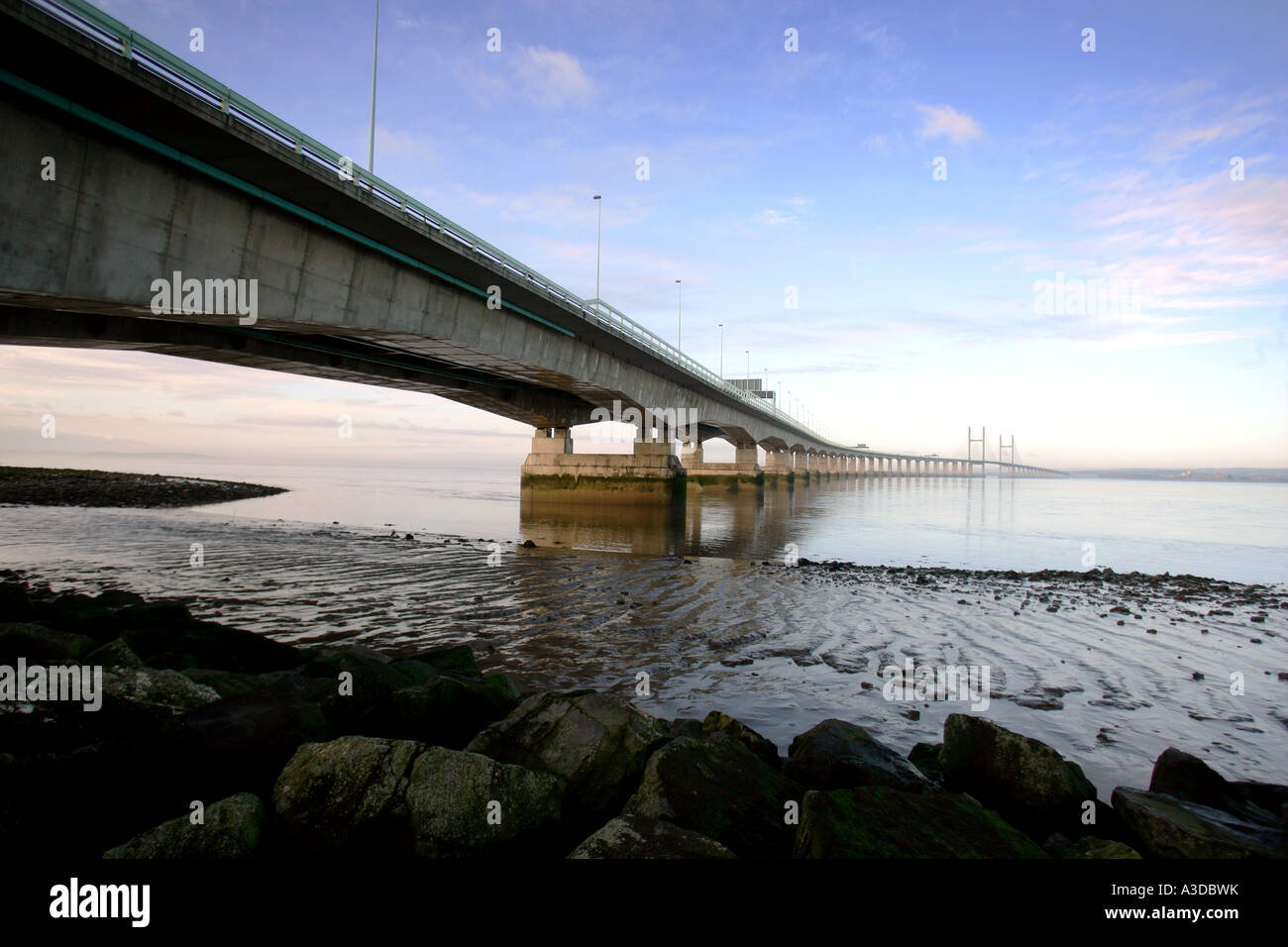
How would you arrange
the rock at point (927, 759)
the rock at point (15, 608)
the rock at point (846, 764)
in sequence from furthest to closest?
the rock at point (15, 608) < the rock at point (927, 759) < the rock at point (846, 764)

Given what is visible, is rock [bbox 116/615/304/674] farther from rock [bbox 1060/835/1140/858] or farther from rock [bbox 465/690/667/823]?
rock [bbox 1060/835/1140/858]

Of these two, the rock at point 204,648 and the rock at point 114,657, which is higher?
the rock at point 114,657

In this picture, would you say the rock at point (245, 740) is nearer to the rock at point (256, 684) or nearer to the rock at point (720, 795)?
the rock at point (256, 684)

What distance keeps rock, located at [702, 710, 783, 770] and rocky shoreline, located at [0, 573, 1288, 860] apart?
0.03 m

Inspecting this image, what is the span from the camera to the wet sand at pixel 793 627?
784 cm

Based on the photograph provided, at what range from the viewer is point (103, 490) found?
141 feet

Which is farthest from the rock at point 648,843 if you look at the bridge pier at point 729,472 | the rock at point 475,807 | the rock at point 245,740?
the bridge pier at point 729,472

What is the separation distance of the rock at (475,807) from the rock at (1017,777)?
11.3 feet

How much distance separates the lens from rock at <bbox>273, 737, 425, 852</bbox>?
4.22 m

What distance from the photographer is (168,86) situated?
11.0m

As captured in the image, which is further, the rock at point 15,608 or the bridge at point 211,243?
the bridge at point 211,243
